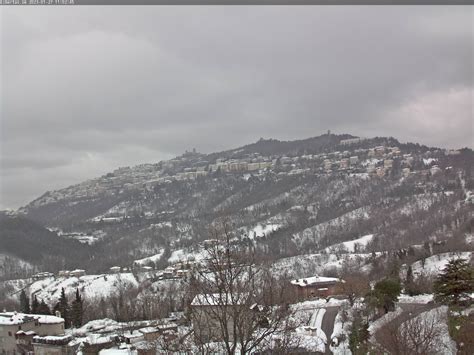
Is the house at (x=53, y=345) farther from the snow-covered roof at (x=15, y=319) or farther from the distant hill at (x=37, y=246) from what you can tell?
the distant hill at (x=37, y=246)

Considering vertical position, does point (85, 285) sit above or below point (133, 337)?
below

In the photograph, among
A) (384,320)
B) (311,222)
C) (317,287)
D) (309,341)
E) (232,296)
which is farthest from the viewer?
(311,222)

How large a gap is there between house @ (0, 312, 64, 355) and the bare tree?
4152 centimetres

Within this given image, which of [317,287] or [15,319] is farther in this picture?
[317,287]

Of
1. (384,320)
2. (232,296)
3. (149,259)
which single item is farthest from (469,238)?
(232,296)

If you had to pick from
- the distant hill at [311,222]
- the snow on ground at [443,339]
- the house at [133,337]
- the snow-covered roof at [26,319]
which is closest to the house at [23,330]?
the snow-covered roof at [26,319]

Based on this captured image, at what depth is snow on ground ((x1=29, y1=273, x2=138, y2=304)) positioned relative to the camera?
92.0 m

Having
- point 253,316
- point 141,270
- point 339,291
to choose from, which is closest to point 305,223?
point 141,270

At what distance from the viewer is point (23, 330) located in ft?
144

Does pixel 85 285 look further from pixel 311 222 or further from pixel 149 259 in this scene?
pixel 311 222

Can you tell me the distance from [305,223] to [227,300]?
13471cm

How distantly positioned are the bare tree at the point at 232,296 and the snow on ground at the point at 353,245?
99.4 m

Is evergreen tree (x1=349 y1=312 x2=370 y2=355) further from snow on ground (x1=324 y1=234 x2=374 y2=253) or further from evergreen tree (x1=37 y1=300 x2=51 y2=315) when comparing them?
snow on ground (x1=324 y1=234 x2=374 y2=253)

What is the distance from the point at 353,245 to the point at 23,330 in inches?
3195
